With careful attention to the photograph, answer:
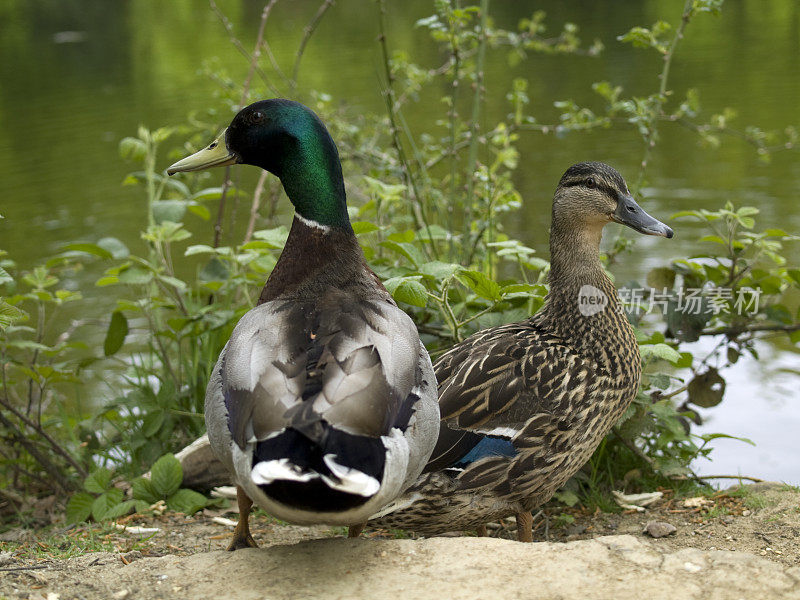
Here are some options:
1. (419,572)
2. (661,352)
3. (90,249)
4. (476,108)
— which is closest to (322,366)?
(419,572)

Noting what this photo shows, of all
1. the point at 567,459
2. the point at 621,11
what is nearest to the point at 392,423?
the point at 567,459

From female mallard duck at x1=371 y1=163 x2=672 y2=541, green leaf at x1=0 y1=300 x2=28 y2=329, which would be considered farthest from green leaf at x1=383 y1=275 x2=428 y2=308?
green leaf at x1=0 y1=300 x2=28 y2=329

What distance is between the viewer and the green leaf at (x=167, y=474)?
4.00 m

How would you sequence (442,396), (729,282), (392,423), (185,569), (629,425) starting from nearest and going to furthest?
(392,423) < (185,569) < (442,396) < (629,425) < (729,282)

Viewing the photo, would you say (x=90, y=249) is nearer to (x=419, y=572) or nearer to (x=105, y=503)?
(x=105, y=503)

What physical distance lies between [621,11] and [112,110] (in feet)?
32.7

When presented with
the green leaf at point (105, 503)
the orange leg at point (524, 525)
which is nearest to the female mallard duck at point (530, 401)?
the orange leg at point (524, 525)

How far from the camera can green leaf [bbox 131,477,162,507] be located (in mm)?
4059

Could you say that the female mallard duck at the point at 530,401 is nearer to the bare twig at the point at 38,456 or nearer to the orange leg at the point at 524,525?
the orange leg at the point at 524,525

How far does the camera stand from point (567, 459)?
11.2 ft

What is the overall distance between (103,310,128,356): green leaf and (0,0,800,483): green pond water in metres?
2.41

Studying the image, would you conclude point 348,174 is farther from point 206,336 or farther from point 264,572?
point 264,572

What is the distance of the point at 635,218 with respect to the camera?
12.2ft

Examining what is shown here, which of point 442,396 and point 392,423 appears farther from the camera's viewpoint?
point 442,396
